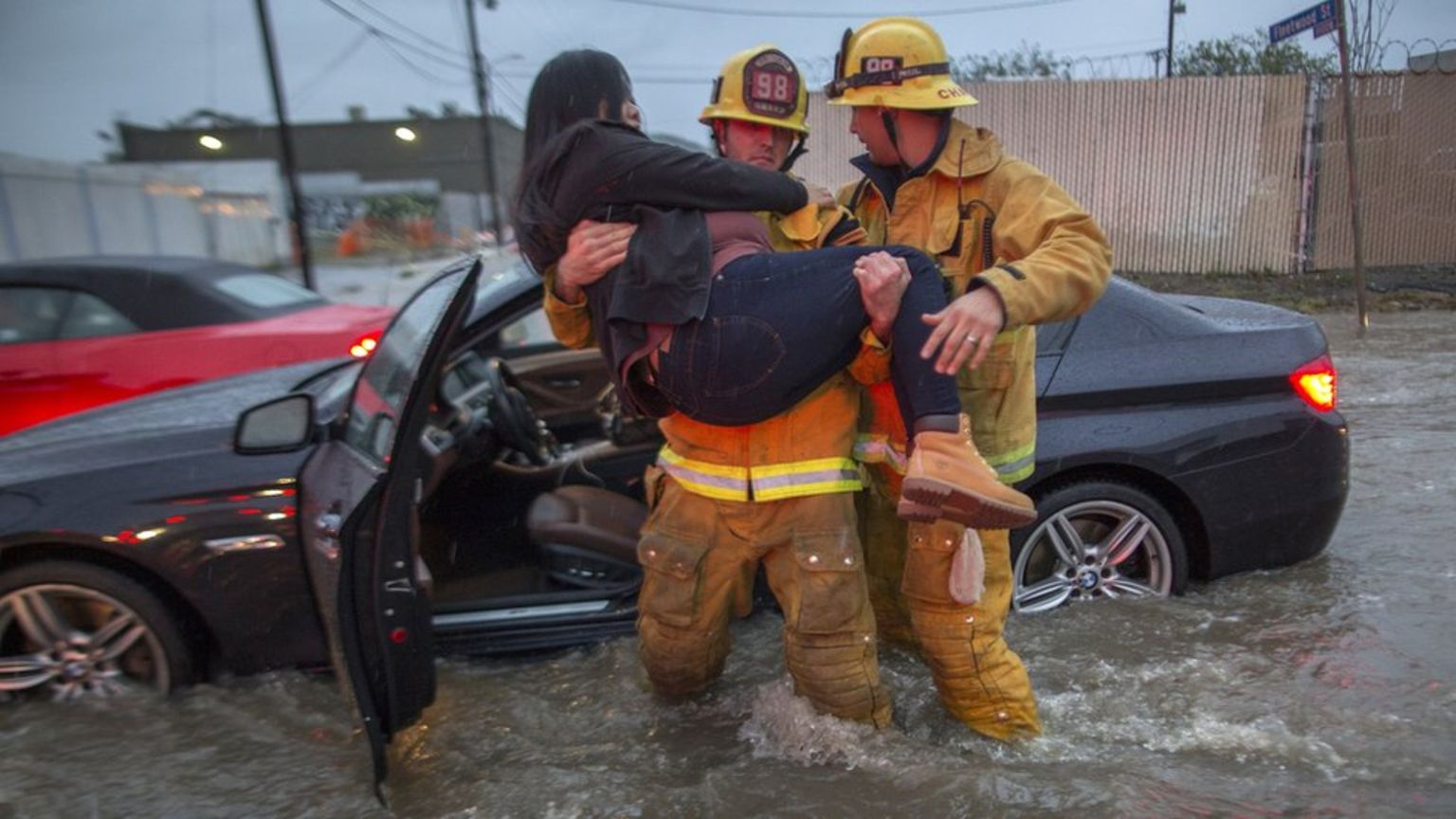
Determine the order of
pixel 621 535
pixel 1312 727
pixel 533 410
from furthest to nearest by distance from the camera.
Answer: pixel 533 410 → pixel 621 535 → pixel 1312 727

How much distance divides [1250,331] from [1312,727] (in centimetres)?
138

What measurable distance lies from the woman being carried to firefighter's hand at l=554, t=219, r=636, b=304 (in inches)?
0.9

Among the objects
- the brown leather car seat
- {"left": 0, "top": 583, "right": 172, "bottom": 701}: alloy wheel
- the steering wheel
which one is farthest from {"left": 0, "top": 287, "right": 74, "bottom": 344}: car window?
the brown leather car seat

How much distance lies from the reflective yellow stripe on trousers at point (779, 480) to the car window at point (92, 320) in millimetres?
4498

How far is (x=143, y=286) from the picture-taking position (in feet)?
18.4

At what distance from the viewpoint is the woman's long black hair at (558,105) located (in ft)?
7.59

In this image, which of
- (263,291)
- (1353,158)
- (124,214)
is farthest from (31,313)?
(1353,158)

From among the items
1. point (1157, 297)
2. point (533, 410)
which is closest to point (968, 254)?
point (1157, 297)

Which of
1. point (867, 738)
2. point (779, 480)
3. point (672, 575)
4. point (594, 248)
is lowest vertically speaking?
point (867, 738)

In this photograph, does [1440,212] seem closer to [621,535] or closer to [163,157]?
[621,535]

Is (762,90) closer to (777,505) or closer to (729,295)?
(729,295)

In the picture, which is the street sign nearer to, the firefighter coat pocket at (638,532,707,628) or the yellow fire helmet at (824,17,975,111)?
the yellow fire helmet at (824,17,975,111)

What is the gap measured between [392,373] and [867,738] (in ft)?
5.27

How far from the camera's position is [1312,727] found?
277 centimetres
